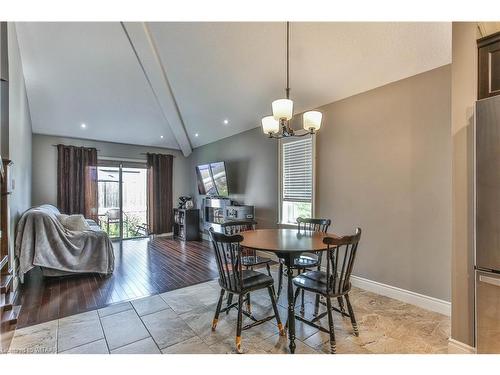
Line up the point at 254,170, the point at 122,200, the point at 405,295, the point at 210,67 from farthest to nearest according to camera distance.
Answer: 1. the point at 122,200
2. the point at 254,170
3. the point at 210,67
4. the point at 405,295

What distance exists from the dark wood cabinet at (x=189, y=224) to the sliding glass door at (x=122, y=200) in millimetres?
1103

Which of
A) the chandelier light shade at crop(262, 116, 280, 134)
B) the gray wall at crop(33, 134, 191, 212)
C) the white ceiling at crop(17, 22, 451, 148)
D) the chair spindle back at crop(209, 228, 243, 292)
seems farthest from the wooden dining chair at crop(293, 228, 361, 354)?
the gray wall at crop(33, 134, 191, 212)

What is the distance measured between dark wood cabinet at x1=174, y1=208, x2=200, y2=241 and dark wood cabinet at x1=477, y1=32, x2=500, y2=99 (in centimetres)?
588

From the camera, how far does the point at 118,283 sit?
136 inches

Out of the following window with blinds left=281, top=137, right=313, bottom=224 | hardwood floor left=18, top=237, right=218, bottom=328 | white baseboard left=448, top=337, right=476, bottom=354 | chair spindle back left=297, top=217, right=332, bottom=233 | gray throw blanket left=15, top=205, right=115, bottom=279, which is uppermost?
window with blinds left=281, top=137, right=313, bottom=224

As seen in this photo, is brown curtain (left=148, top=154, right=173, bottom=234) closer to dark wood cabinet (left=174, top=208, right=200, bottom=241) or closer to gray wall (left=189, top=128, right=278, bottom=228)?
dark wood cabinet (left=174, top=208, right=200, bottom=241)

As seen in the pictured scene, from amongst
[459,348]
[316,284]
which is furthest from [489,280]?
[316,284]

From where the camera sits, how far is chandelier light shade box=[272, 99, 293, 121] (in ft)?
7.50

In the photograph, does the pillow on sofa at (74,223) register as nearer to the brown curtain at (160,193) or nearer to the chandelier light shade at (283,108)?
the brown curtain at (160,193)

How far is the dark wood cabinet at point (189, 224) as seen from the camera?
6441mm

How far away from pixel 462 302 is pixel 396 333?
2.18ft

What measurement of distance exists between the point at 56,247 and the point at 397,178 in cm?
455

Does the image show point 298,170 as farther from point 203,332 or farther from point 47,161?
point 47,161

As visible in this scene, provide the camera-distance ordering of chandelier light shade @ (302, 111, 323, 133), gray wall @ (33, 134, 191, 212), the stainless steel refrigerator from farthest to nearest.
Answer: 1. gray wall @ (33, 134, 191, 212)
2. chandelier light shade @ (302, 111, 323, 133)
3. the stainless steel refrigerator
